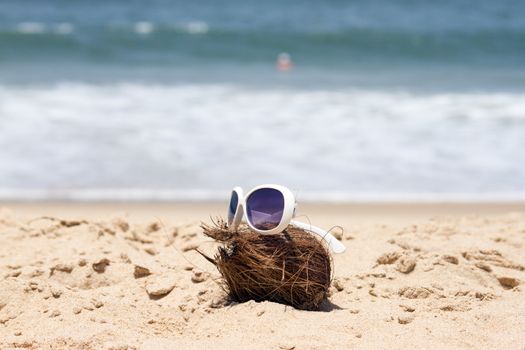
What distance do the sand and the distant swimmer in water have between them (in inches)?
358

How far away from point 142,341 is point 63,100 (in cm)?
701

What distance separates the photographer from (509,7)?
894 inches

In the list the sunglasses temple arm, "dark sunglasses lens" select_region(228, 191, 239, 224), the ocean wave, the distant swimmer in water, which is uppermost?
the ocean wave

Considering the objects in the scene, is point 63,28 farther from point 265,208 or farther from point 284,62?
point 265,208

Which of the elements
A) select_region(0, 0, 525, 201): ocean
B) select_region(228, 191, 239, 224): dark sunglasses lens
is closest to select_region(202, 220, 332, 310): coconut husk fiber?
select_region(228, 191, 239, 224): dark sunglasses lens

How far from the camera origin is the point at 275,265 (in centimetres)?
315

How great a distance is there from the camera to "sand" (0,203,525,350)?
9.85 feet

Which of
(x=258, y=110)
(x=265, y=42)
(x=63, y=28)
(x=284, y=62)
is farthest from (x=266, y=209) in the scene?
(x=63, y=28)

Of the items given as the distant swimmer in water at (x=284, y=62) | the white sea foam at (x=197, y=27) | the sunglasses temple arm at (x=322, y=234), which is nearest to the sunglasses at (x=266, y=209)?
the sunglasses temple arm at (x=322, y=234)

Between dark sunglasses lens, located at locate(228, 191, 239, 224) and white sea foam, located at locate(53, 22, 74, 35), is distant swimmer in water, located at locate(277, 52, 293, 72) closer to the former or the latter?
white sea foam, located at locate(53, 22, 74, 35)

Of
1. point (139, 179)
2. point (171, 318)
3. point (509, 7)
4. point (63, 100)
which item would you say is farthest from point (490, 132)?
point (509, 7)

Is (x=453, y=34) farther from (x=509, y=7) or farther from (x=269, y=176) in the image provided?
(x=269, y=176)

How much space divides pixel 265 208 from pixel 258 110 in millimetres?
6219

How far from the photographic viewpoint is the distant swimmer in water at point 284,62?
13755 millimetres
